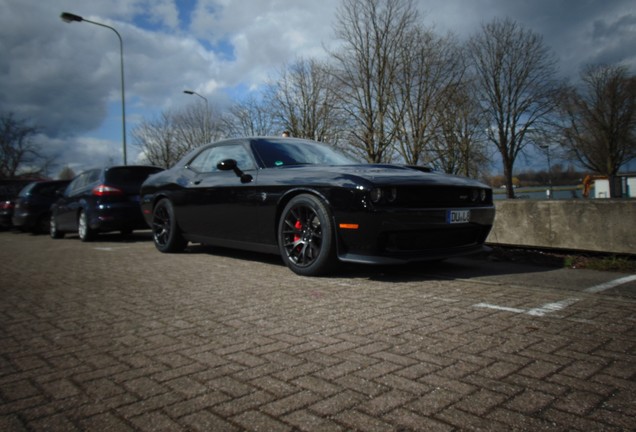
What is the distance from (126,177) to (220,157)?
3763 mm

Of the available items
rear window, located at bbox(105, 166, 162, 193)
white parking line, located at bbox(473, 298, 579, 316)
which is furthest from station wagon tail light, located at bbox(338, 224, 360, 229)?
rear window, located at bbox(105, 166, 162, 193)

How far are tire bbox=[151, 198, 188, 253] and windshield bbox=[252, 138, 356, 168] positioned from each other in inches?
72.2

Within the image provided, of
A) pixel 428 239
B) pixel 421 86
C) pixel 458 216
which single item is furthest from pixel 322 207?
pixel 421 86

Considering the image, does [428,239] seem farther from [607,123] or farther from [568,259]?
[607,123]

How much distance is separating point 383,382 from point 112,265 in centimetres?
454

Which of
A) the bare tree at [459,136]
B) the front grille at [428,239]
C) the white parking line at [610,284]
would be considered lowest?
the white parking line at [610,284]

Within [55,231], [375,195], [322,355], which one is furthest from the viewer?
[55,231]

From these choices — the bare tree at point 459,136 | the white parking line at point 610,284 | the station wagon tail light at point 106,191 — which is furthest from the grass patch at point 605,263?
the bare tree at point 459,136

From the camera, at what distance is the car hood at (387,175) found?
406cm

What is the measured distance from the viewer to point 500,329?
2711mm

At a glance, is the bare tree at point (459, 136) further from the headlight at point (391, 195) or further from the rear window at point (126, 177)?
the headlight at point (391, 195)

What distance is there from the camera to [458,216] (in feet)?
14.3

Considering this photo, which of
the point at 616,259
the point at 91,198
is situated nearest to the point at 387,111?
the point at 91,198

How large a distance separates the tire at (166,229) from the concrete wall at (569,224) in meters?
4.42
